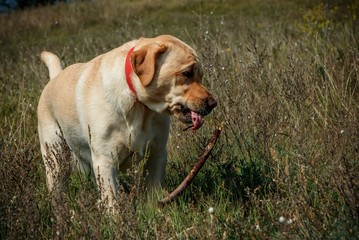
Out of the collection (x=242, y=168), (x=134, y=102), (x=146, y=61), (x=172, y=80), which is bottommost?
(x=242, y=168)

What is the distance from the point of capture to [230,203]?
14.1 ft

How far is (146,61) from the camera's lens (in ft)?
13.9

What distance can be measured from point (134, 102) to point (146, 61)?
0.37m

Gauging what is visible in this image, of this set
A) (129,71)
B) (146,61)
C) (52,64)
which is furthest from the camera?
(52,64)

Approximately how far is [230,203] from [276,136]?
976mm

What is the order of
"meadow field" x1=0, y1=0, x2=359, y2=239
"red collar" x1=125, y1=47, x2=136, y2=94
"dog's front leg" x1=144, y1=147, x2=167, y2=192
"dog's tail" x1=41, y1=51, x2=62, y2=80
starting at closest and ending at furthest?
1. "meadow field" x1=0, y1=0, x2=359, y2=239
2. "red collar" x1=125, y1=47, x2=136, y2=94
3. "dog's front leg" x1=144, y1=147, x2=167, y2=192
4. "dog's tail" x1=41, y1=51, x2=62, y2=80

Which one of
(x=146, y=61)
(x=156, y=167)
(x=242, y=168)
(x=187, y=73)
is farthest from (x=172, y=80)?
(x=242, y=168)

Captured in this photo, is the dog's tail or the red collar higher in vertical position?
the red collar

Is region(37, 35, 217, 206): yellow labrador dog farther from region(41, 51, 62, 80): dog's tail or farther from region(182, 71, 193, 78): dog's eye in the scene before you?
region(41, 51, 62, 80): dog's tail

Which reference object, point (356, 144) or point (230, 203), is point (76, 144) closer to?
point (230, 203)

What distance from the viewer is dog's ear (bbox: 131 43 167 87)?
4.23 m

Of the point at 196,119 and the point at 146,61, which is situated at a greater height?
the point at 146,61

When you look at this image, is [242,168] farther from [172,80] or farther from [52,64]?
[52,64]

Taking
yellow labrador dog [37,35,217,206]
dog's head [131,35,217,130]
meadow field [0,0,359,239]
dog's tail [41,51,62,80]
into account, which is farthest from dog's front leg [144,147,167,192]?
dog's tail [41,51,62,80]
